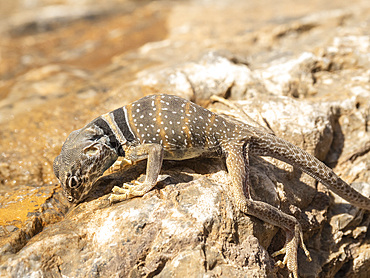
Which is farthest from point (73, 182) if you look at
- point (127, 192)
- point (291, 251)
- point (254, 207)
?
point (291, 251)

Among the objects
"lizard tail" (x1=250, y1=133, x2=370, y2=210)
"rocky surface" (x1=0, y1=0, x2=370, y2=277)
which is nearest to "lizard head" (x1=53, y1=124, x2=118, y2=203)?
"rocky surface" (x1=0, y1=0, x2=370, y2=277)

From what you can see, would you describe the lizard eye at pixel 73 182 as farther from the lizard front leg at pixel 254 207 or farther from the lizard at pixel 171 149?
the lizard front leg at pixel 254 207

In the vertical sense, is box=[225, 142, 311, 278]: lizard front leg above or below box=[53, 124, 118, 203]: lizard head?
below

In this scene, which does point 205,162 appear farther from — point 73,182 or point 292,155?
point 73,182

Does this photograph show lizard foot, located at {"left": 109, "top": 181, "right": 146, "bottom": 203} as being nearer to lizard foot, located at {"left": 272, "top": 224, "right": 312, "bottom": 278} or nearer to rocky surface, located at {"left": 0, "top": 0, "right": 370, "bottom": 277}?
Result: rocky surface, located at {"left": 0, "top": 0, "right": 370, "bottom": 277}

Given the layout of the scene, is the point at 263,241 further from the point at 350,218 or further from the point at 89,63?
the point at 89,63

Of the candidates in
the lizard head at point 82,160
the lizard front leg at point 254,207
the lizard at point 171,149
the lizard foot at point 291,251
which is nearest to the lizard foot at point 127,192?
the lizard at point 171,149

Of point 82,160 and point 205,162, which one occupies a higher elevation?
point 82,160
